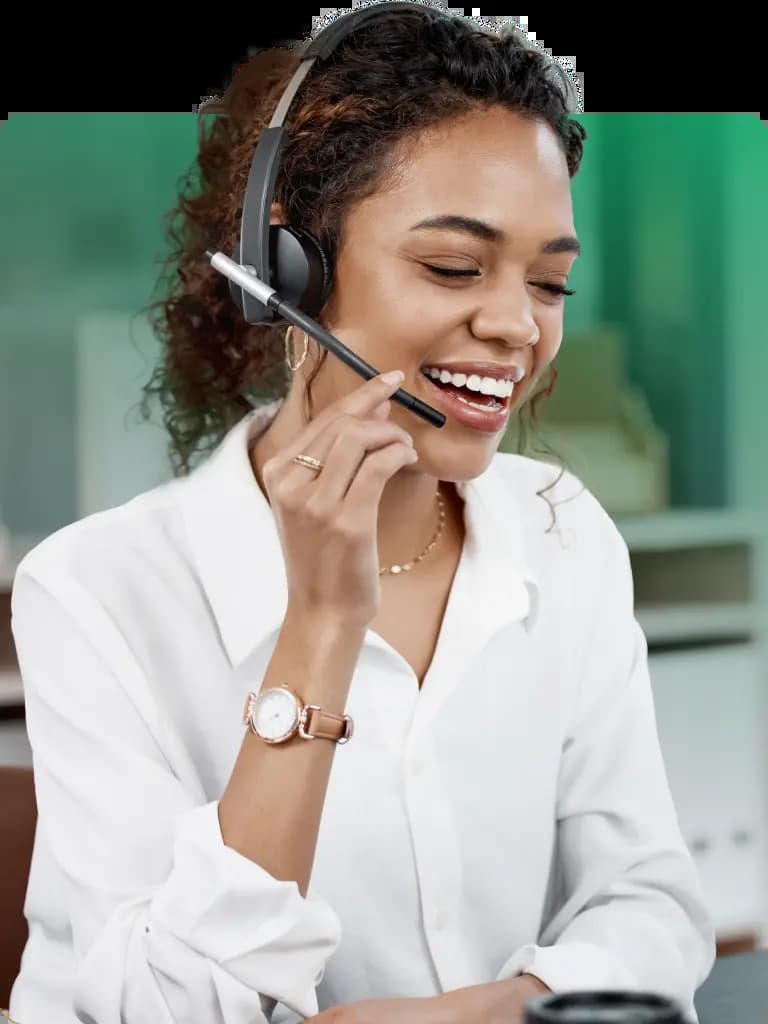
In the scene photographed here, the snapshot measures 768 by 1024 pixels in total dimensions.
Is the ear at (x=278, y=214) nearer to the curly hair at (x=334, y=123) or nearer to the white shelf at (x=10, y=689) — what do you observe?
the curly hair at (x=334, y=123)

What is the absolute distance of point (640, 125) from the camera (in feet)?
11.2

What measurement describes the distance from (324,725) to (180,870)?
0.15 m

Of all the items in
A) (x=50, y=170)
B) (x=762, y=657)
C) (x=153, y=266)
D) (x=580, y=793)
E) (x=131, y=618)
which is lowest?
(x=762, y=657)

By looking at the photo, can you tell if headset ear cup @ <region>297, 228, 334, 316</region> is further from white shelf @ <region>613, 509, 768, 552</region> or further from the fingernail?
white shelf @ <region>613, 509, 768, 552</region>

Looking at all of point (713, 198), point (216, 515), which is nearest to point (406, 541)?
point (216, 515)

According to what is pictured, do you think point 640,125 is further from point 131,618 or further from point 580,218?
point 131,618

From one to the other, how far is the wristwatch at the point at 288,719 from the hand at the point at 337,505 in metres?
0.07

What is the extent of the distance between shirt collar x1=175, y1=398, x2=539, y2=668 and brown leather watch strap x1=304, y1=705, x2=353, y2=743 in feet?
0.67

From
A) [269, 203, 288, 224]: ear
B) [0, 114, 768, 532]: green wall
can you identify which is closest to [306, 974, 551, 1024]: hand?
[269, 203, 288, 224]: ear

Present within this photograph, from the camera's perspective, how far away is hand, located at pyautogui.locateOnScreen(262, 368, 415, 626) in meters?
0.99

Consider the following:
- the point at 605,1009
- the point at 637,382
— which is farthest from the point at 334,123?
the point at 637,382

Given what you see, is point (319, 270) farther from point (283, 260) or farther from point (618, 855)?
point (618, 855)

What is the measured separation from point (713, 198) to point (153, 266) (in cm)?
136

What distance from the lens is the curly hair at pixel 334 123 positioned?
118 centimetres
